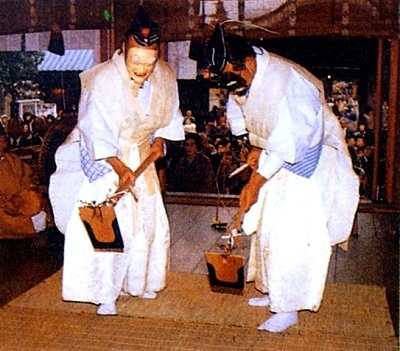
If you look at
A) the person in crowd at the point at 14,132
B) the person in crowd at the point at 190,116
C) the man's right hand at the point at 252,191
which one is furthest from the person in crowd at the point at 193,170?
the man's right hand at the point at 252,191

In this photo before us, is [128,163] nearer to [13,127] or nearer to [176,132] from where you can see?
[176,132]

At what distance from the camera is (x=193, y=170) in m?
7.38

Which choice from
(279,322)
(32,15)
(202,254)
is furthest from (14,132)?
(279,322)

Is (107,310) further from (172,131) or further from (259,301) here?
(172,131)

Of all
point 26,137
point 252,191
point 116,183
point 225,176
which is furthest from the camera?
point 26,137

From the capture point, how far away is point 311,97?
137 inches

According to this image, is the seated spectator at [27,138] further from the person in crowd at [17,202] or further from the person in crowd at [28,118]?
the person in crowd at [17,202]

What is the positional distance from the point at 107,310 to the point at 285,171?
4.47 ft

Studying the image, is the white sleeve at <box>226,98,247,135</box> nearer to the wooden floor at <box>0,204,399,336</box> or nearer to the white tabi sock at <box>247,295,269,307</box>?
the white tabi sock at <box>247,295,269,307</box>

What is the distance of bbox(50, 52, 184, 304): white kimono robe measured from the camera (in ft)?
12.1

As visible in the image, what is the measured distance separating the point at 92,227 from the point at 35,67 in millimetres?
5440

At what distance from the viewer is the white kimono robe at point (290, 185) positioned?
340cm

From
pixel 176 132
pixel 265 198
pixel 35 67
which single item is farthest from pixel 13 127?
pixel 265 198

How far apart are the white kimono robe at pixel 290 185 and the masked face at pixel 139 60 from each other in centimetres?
59
